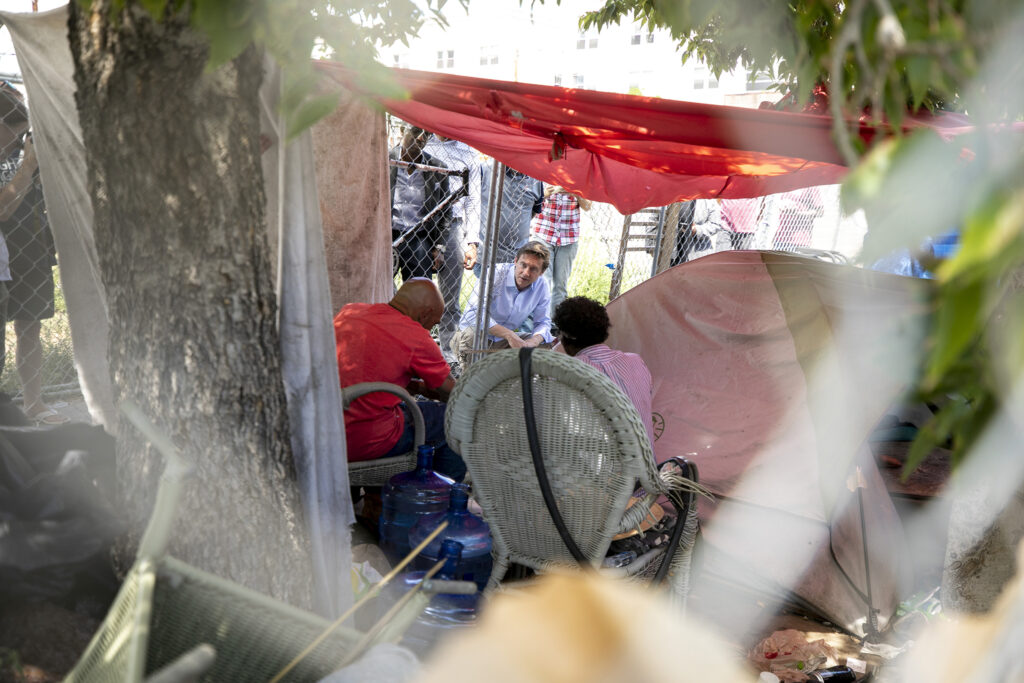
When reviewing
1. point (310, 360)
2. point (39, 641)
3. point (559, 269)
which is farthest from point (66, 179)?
point (559, 269)

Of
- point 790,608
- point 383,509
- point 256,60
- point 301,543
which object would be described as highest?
point 256,60

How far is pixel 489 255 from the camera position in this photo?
5586 millimetres

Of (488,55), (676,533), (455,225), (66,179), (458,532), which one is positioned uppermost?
(488,55)

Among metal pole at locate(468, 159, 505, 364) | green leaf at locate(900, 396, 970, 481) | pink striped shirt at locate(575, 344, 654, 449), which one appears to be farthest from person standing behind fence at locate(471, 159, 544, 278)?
green leaf at locate(900, 396, 970, 481)

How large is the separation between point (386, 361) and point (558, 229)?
4.17 m

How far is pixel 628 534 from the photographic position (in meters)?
3.08

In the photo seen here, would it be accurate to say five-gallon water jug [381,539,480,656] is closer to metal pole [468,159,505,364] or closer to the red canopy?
the red canopy

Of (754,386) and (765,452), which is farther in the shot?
(754,386)

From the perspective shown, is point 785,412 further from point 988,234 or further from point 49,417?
point 49,417

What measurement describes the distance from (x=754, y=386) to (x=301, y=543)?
9.66ft

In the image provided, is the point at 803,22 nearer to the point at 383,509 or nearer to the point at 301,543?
the point at 301,543

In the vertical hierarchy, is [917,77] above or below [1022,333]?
above

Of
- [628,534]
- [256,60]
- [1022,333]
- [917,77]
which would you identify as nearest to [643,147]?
[628,534]

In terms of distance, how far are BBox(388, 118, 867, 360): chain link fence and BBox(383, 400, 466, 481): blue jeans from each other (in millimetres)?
1810
